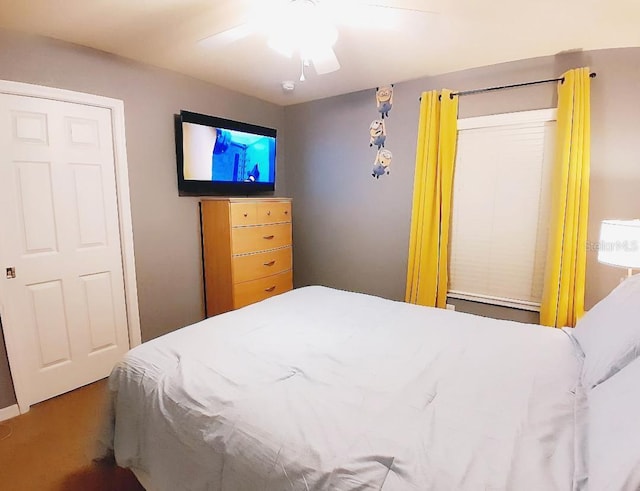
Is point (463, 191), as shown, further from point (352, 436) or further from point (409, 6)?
point (352, 436)

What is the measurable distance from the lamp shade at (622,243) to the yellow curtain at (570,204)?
1.23ft

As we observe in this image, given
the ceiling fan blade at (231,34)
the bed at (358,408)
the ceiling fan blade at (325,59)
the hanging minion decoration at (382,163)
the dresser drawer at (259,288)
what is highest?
the ceiling fan blade at (231,34)

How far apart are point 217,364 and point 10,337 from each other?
5.73ft

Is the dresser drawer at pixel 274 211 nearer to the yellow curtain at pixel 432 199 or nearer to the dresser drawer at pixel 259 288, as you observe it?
the dresser drawer at pixel 259 288

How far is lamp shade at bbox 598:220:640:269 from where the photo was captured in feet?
6.45

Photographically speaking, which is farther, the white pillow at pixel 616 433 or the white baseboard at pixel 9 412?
the white baseboard at pixel 9 412

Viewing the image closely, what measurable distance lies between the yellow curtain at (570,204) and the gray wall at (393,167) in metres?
0.12

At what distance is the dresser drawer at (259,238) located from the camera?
120 inches

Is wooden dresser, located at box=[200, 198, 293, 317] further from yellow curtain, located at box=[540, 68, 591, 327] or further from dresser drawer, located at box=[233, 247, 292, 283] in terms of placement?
yellow curtain, located at box=[540, 68, 591, 327]

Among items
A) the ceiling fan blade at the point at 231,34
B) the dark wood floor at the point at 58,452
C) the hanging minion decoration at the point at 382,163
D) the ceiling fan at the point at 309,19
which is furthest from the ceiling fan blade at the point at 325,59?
the dark wood floor at the point at 58,452

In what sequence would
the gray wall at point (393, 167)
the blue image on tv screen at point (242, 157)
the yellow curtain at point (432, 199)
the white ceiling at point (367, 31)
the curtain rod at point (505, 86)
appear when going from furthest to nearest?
the blue image on tv screen at point (242, 157), the yellow curtain at point (432, 199), the curtain rod at point (505, 86), the gray wall at point (393, 167), the white ceiling at point (367, 31)

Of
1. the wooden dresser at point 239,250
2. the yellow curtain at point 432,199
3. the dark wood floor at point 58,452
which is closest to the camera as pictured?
the dark wood floor at point 58,452

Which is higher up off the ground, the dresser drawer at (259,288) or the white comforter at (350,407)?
the white comforter at (350,407)

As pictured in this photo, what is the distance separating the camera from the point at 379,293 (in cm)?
352
